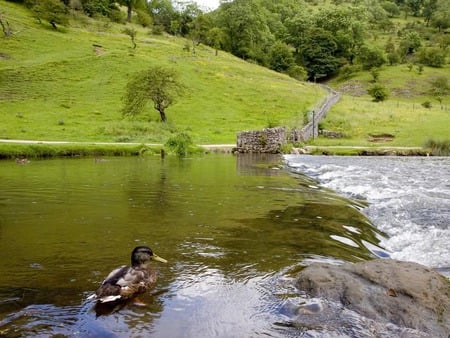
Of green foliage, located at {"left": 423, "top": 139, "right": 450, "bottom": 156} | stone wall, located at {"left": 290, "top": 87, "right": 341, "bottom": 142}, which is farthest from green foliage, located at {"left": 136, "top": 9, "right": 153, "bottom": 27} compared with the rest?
green foliage, located at {"left": 423, "top": 139, "right": 450, "bottom": 156}

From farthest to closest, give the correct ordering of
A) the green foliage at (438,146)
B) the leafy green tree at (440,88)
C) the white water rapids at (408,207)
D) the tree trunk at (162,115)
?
the leafy green tree at (440,88) → the tree trunk at (162,115) → the green foliage at (438,146) → the white water rapids at (408,207)

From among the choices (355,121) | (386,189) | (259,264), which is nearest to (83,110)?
(355,121)

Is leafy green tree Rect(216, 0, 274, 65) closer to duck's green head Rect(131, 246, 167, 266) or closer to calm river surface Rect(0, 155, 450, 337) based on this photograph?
calm river surface Rect(0, 155, 450, 337)

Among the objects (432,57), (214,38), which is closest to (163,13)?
(214,38)

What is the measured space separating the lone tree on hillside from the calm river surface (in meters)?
42.1

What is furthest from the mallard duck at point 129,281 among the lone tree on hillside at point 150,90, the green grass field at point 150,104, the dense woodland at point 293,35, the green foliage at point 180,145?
the dense woodland at point 293,35

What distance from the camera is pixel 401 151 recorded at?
44438 mm

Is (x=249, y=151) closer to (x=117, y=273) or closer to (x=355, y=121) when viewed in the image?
(x=355, y=121)

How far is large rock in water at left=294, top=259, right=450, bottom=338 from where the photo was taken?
548cm

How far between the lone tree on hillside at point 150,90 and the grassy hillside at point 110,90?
189cm

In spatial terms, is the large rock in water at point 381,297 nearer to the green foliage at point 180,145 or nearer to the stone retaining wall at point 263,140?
the green foliage at point 180,145

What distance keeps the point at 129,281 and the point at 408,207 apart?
1036cm

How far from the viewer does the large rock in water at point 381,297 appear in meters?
5.48

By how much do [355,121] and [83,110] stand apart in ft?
140
